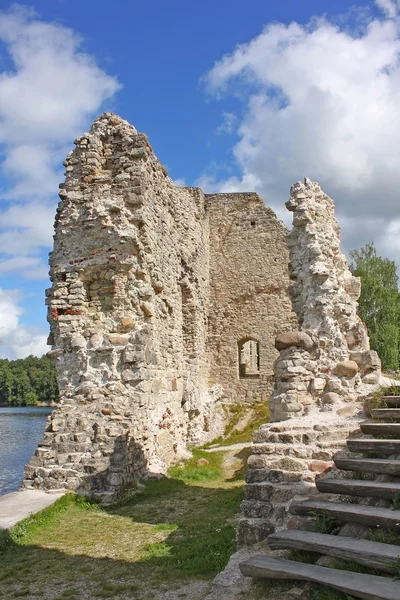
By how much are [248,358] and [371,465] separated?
17.2m

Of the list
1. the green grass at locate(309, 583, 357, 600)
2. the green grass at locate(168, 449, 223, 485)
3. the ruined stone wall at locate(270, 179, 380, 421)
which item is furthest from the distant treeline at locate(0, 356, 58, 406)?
the green grass at locate(309, 583, 357, 600)

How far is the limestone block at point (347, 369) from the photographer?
7.69 m

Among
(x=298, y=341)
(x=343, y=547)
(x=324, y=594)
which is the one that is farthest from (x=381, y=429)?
(x=298, y=341)

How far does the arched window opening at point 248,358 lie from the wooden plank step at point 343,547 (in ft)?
51.6

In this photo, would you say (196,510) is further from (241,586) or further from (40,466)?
(241,586)

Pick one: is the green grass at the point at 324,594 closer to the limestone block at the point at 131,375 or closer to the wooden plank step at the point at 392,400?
the wooden plank step at the point at 392,400

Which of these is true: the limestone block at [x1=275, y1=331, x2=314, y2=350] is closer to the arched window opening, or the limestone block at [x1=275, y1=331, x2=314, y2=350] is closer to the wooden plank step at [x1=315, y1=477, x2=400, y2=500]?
the wooden plank step at [x1=315, y1=477, x2=400, y2=500]

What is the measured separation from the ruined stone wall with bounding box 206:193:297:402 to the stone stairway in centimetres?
1245

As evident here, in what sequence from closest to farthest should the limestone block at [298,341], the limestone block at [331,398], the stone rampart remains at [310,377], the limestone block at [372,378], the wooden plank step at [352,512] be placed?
the wooden plank step at [352,512] → the stone rampart remains at [310,377] → the limestone block at [331,398] → the limestone block at [372,378] → the limestone block at [298,341]

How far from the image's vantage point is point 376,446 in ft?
16.0

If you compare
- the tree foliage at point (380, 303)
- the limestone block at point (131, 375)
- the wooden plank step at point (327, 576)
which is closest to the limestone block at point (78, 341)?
the limestone block at point (131, 375)

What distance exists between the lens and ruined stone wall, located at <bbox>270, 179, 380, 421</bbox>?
302 inches

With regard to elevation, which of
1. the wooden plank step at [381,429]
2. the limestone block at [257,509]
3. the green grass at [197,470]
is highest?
the wooden plank step at [381,429]

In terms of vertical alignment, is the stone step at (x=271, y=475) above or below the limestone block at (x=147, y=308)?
below
